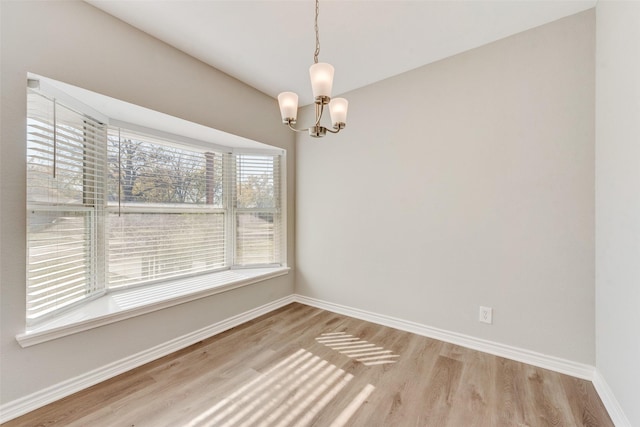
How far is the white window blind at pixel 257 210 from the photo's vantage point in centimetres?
317

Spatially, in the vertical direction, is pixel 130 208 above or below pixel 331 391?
above

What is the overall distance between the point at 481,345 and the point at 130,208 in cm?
330

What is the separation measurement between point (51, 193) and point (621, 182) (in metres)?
3.52

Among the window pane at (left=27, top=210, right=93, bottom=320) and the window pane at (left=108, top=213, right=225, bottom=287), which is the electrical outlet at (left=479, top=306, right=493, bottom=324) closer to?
the window pane at (left=108, top=213, right=225, bottom=287)

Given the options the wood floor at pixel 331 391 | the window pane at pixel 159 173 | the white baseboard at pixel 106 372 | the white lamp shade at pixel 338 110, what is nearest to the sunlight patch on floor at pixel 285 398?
the wood floor at pixel 331 391

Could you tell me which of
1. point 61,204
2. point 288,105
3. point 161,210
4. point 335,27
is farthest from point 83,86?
point 335,27

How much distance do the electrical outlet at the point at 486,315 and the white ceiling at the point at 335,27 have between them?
7.23ft


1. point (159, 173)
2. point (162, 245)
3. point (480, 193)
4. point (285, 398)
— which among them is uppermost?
point (159, 173)

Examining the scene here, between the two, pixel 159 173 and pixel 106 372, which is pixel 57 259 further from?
pixel 159 173

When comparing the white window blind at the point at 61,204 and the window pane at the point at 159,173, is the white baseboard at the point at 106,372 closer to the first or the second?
the white window blind at the point at 61,204

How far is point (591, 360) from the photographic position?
1791 millimetres

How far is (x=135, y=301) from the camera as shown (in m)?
2.04

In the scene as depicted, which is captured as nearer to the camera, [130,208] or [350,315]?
[130,208]

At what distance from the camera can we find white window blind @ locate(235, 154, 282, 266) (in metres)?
3.17
